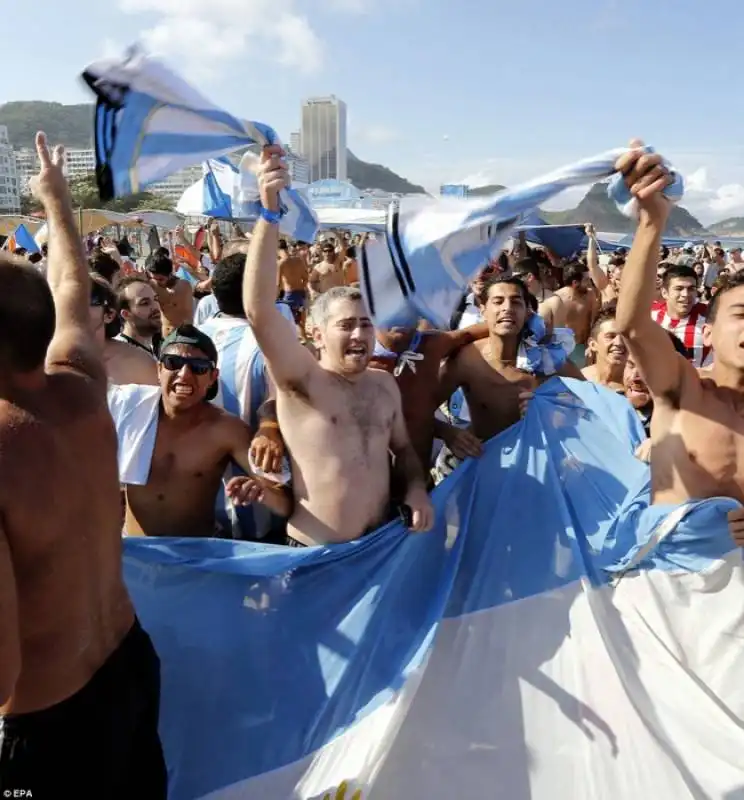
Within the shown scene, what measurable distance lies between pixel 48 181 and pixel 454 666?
7.26 ft

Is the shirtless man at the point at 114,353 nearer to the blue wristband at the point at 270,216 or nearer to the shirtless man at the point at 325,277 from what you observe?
the blue wristband at the point at 270,216

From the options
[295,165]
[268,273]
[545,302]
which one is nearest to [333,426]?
[268,273]

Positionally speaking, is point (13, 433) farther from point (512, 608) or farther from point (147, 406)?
point (512, 608)

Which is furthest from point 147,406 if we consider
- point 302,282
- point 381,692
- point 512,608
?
point 302,282

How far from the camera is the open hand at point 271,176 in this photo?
2.42 metres

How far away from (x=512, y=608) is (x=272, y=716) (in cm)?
96

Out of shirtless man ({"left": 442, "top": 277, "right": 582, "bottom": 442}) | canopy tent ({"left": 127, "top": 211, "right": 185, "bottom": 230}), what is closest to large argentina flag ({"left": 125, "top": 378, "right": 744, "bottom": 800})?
shirtless man ({"left": 442, "top": 277, "right": 582, "bottom": 442})

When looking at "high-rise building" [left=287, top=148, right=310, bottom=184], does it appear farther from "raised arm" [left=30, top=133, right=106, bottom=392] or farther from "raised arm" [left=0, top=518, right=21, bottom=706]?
"raised arm" [left=0, top=518, right=21, bottom=706]

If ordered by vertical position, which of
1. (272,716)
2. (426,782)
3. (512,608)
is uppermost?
(512,608)

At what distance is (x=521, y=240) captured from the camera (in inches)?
462

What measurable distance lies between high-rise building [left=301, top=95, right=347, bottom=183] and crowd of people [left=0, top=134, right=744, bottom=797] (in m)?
39.1

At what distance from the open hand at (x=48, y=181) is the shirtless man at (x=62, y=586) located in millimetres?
527

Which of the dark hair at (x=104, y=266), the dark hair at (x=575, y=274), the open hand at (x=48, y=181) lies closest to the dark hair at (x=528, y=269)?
the dark hair at (x=575, y=274)

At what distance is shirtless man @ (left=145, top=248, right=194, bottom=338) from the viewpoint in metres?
6.15
